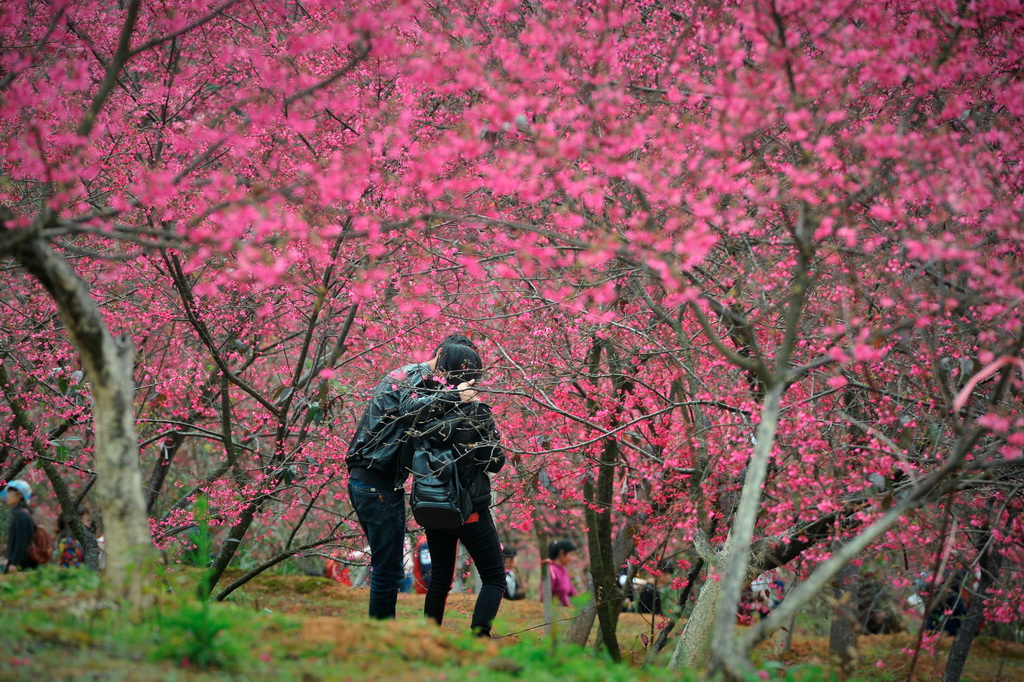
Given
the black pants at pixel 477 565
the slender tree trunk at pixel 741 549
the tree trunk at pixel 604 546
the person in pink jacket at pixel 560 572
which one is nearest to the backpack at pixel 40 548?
the person in pink jacket at pixel 560 572

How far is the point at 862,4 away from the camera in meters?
5.01

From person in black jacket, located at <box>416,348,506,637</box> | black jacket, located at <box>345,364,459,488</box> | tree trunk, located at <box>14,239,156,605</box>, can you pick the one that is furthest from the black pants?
tree trunk, located at <box>14,239,156,605</box>

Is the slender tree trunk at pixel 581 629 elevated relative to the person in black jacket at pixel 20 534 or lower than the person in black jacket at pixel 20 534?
lower

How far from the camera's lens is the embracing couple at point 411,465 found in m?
4.57

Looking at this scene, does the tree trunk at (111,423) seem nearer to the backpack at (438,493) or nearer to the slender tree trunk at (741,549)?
the backpack at (438,493)

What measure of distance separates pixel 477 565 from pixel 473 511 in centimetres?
32

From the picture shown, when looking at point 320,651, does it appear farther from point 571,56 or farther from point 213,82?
point 213,82

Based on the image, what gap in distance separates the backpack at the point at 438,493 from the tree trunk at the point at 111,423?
1425 millimetres

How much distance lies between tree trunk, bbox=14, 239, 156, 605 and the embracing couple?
1399 mm

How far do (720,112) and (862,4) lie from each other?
157 cm

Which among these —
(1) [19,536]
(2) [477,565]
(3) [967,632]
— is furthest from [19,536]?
(3) [967,632]

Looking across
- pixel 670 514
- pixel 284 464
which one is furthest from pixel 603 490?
pixel 284 464

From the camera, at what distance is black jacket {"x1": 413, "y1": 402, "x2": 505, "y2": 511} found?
4.56 meters

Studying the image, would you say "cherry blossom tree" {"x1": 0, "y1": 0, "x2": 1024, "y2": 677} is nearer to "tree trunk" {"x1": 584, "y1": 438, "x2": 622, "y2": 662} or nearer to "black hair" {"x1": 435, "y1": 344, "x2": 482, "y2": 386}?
"tree trunk" {"x1": 584, "y1": 438, "x2": 622, "y2": 662}
